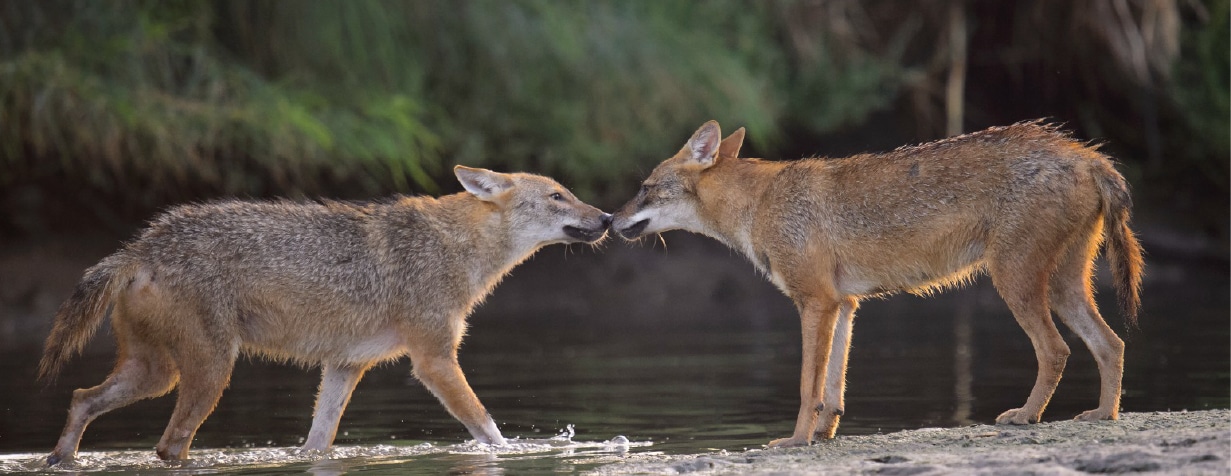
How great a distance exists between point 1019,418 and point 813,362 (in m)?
1.19

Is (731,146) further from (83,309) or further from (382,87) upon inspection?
(382,87)

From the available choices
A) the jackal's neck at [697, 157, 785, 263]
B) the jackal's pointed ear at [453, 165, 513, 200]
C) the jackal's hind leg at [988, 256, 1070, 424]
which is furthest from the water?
the jackal's pointed ear at [453, 165, 513, 200]

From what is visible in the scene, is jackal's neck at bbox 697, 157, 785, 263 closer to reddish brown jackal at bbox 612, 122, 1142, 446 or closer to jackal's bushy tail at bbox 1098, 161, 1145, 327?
reddish brown jackal at bbox 612, 122, 1142, 446

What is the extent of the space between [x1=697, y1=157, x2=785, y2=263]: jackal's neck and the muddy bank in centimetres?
141

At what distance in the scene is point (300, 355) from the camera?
9.16 meters

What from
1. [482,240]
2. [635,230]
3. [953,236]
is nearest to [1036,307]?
[953,236]

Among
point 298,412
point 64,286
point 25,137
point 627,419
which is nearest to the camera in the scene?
point 627,419

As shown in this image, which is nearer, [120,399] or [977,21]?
[120,399]

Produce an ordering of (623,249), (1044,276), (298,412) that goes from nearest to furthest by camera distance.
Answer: (1044,276) < (298,412) < (623,249)

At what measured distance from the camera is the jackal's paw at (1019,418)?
7.84 meters

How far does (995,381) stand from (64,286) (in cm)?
1207

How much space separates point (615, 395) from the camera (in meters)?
11.3

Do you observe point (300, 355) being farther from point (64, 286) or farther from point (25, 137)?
point (64, 286)

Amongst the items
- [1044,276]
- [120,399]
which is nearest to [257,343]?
[120,399]
